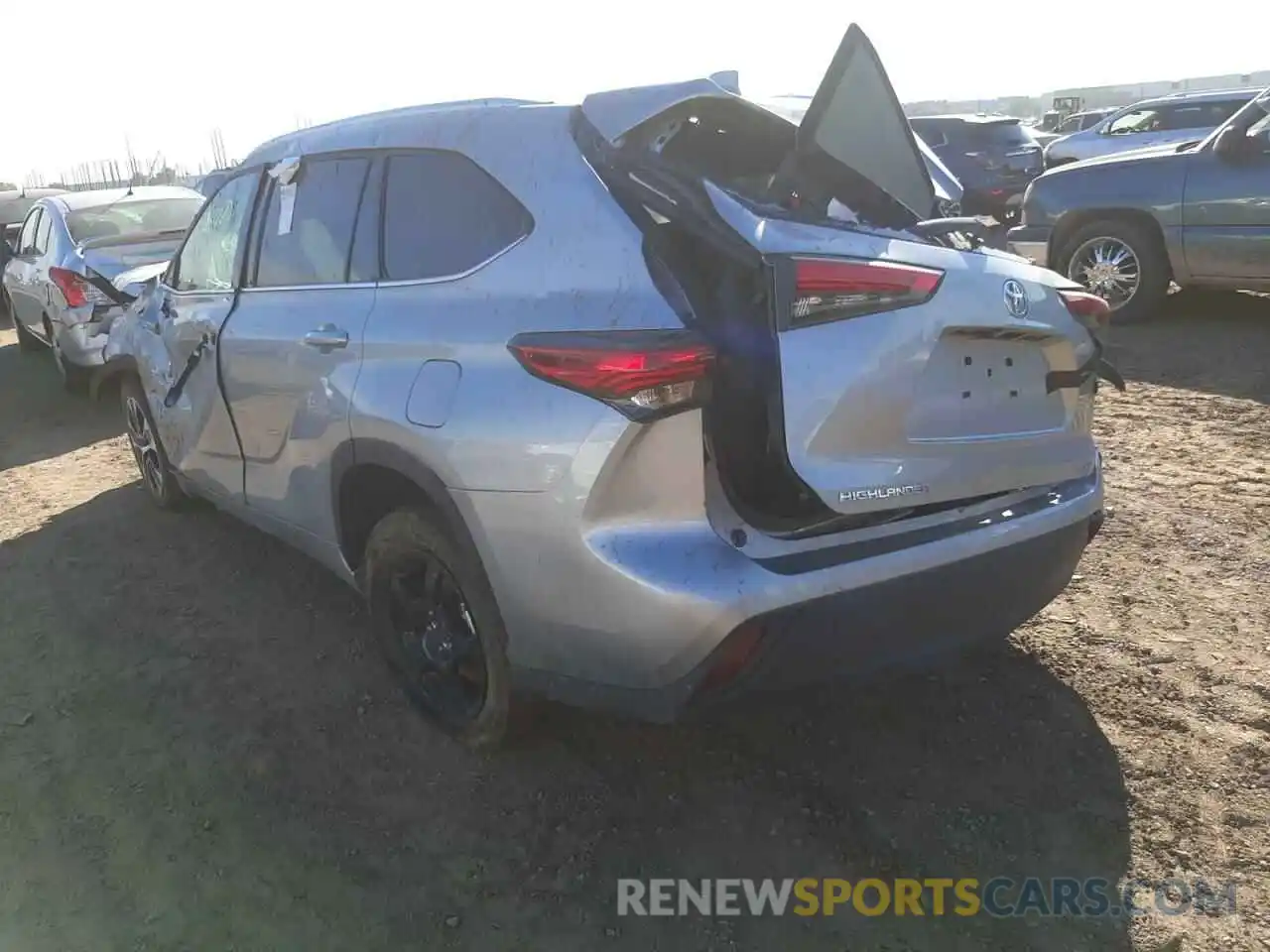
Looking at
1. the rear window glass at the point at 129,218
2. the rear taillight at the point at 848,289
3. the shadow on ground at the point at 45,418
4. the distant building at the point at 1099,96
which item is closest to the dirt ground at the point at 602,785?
the rear taillight at the point at 848,289

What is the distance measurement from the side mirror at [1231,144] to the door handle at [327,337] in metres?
6.79

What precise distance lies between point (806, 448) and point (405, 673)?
1583 millimetres

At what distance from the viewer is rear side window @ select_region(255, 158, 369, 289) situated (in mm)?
3246

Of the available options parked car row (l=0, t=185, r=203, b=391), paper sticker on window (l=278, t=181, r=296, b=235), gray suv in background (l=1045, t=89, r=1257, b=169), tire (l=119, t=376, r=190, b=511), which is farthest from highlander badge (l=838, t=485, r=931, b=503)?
gray suv in background (l=1045, t=89, r=1257, b=169)

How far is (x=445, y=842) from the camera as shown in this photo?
9.07 feet

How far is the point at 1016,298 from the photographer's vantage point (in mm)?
2631

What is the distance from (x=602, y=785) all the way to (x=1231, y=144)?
269 inches

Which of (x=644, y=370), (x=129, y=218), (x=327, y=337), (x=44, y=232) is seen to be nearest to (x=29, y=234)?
(x=44, y=232)

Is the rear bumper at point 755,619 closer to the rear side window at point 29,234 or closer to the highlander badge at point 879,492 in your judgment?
the highlander badge at point 879,492

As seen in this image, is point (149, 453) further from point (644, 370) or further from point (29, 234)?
point (29, 234)

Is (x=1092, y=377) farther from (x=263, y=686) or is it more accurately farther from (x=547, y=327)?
(x=263, y=686)

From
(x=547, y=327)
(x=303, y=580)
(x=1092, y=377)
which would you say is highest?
(x=547, y=327)

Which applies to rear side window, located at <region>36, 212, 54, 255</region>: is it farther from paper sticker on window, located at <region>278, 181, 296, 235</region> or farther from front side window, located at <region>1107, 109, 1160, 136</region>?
front side window, located at <region>1107, 109, 1160, 136</region>

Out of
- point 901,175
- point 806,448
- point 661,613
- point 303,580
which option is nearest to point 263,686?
point 303,580
